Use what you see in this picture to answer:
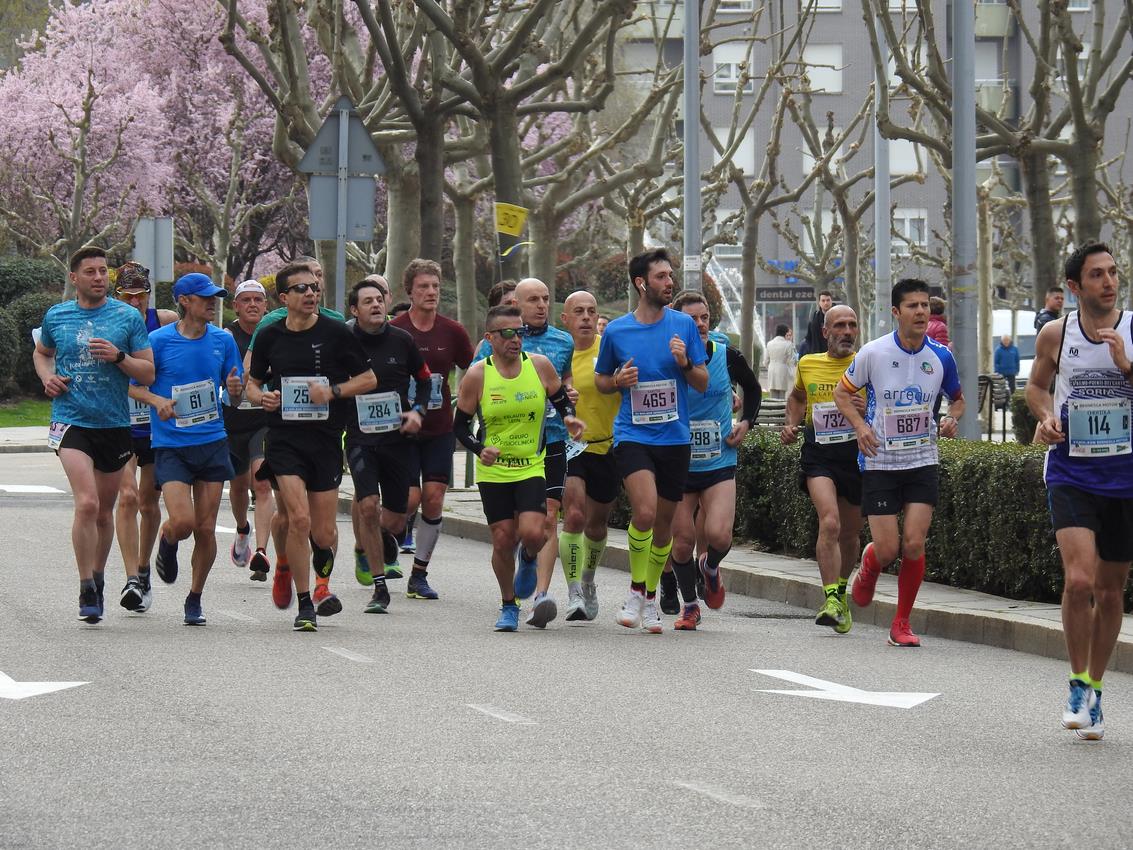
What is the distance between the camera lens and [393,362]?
39.7 feet

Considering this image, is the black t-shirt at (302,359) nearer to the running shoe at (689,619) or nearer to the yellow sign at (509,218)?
the running shoe at (689,619)

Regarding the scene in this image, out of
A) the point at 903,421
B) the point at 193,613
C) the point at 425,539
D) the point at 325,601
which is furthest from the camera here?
the point at 425,539

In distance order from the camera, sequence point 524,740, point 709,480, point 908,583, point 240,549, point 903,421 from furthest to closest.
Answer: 1. point 240,549
2. point 709,480
3. point 908,583
4. point 903,421
5. point 524,740

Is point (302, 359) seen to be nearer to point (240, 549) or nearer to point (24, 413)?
point (240, 549)

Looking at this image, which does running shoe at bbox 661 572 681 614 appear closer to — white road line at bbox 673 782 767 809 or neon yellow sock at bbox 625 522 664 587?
neon yellow sock at bbox 625 522 664 587

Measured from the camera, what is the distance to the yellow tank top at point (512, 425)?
10.9 meters

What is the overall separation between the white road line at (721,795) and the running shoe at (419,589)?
6.33 m

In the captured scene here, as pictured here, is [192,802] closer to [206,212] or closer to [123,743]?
[123,743]

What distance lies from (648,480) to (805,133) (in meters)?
27.5

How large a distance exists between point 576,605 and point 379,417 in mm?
1593

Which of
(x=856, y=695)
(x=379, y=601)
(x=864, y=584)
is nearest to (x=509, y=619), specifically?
(x=379, y=601)

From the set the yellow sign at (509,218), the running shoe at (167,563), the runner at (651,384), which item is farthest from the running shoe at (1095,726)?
the yellow sign at (509,218)

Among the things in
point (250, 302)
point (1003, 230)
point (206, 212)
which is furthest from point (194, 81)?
point (250, 302)

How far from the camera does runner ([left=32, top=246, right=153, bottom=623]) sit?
10969mm
